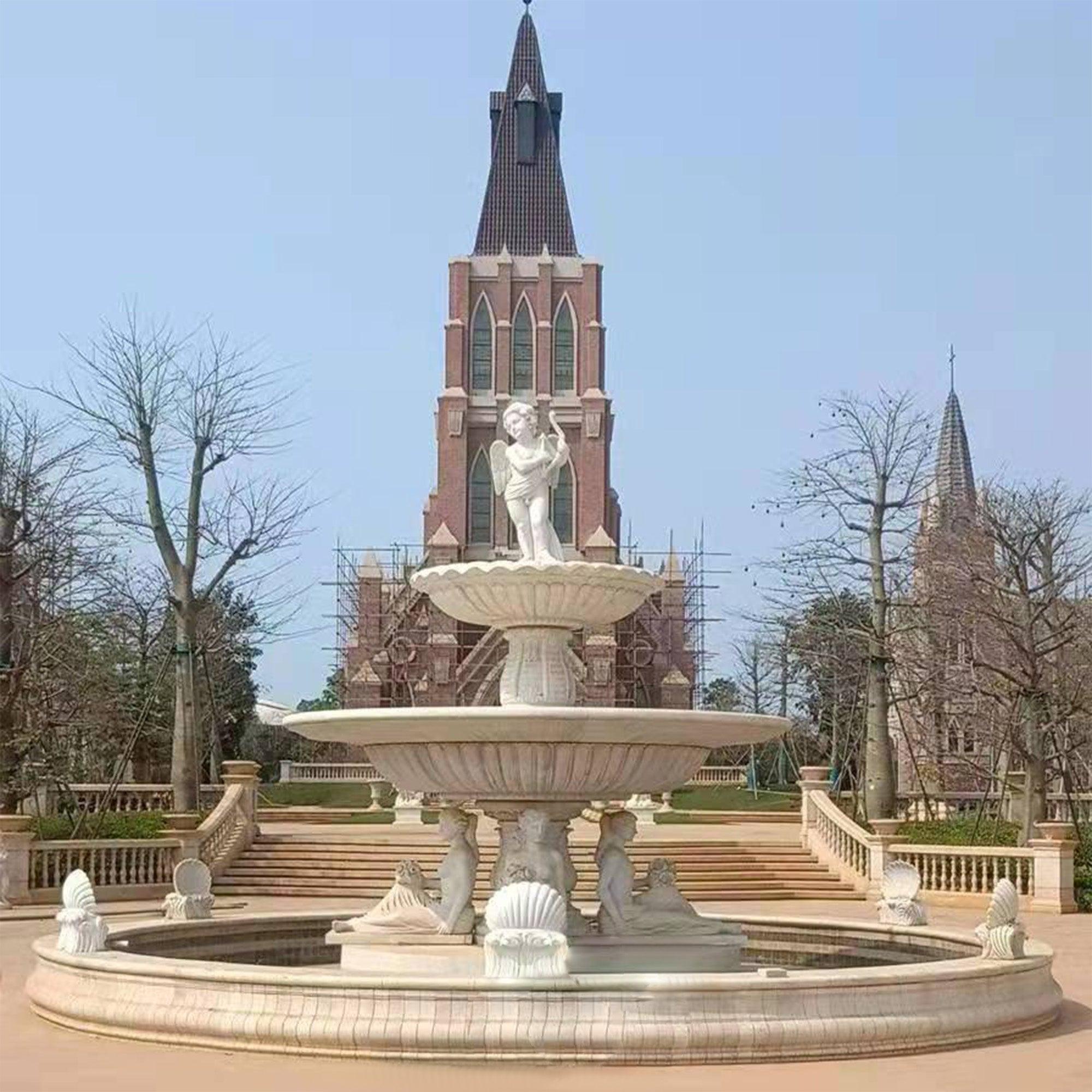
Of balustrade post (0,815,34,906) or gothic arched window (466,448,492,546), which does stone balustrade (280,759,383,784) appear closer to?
gothic arched window (466,448,492,546)

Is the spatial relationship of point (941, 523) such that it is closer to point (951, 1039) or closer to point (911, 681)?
point (911, 681)

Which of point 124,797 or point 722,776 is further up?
point 722,776

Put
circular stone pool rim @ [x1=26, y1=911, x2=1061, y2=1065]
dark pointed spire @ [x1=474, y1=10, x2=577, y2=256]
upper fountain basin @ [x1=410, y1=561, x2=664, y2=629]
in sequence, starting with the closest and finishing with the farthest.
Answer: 1. circular stone pool rim @ [x1=26, y1=911, x2=1061, y2=1065]
2. upper fountain basin @ [x1=410, y1=561, x2=664, y2=629]
3. dark pointed spire @ [x1=474, y1=10, x2=577, y2=256]

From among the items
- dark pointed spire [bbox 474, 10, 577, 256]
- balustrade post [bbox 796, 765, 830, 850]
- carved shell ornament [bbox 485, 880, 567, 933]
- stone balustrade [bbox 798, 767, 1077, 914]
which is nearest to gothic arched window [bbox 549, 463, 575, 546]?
dark pointed spire [bbox 474, 10, 577, 256]

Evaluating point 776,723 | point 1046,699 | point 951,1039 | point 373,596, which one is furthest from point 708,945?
point 373,596

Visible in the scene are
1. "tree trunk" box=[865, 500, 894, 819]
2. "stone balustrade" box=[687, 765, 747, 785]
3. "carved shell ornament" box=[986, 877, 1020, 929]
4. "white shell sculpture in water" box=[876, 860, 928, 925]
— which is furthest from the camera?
"stone balustrade" box=[687, 765, 747, 785]

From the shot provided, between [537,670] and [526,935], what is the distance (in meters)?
3.82

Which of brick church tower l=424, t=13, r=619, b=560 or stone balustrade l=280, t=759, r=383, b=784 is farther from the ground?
brick church tower l=424, t=13, r=619, b=560

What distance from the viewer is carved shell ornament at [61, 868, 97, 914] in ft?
40.7

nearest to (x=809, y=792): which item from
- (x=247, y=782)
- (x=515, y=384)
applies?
(x=247, y=782)

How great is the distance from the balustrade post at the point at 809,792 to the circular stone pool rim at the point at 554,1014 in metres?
18.9

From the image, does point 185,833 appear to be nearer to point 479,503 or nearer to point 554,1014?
point 554,1014

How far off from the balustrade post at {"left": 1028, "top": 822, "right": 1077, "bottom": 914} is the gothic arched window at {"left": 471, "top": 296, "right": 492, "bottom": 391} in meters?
52.5

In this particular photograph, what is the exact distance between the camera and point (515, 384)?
75.2 m
